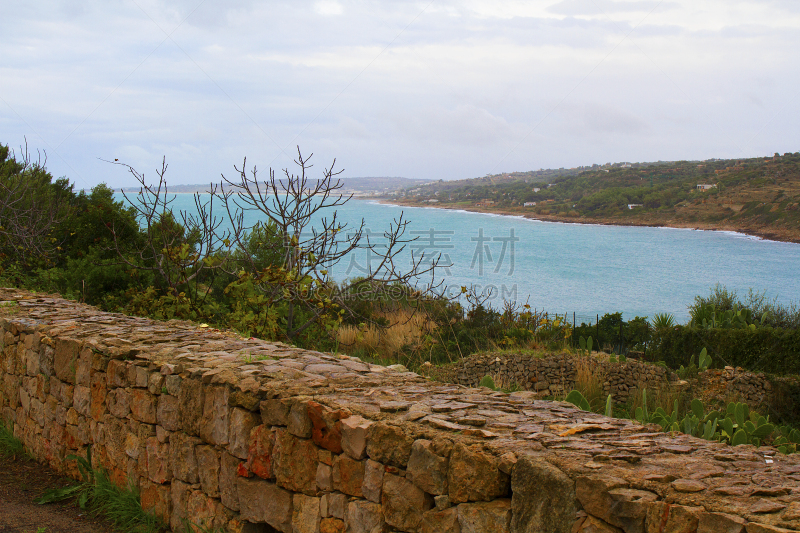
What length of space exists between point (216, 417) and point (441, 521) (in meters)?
1.59

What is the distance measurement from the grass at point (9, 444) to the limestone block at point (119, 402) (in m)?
1.68

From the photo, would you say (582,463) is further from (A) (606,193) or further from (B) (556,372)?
(A) (606,193)

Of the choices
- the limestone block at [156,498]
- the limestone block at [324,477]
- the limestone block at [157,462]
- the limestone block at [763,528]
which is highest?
the limestone block at [763,528]

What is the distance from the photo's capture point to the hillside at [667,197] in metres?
48.9

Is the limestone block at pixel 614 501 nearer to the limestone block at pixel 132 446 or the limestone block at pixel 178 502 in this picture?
the limestone block at pixel 178 502

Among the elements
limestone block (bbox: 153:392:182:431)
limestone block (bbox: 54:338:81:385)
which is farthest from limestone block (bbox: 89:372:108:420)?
limestone block (bbox: 153:392:182:431)

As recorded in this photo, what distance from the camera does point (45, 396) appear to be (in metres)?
4.85

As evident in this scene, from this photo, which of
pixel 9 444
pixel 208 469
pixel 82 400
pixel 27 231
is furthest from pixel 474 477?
pixel 27 231

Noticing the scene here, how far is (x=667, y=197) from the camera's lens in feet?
192

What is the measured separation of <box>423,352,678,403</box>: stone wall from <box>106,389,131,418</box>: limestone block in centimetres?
611

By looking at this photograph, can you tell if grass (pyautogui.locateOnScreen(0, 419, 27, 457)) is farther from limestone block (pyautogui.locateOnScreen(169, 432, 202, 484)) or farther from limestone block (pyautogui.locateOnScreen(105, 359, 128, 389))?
limestone block (pyautogui.locateOnScreen(169, 432, 202, 484))

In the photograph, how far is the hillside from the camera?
161 ft

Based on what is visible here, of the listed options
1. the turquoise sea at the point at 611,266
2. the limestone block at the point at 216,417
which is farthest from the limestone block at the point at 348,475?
the turquoise sea at the point at 611,266

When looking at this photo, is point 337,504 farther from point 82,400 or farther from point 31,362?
point 31,362
